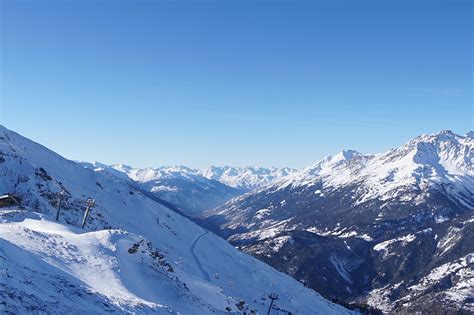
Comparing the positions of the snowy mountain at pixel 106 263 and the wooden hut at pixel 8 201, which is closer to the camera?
the snowy mountain at pixel 106 263

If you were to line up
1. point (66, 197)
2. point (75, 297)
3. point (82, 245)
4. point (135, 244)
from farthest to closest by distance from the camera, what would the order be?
1. point (66, 197)
2. point (135, 244)
3. point (82, 245)
4. point (75, 297)

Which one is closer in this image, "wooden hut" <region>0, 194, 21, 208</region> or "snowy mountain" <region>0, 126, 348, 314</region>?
"snowy mountain" <region>0, 126, 348, 314</region>

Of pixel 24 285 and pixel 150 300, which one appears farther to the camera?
pixel 150 300

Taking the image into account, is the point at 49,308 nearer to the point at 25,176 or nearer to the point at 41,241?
the point at 41,241

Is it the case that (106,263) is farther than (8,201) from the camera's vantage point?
No

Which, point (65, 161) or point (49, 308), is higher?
point (65, 161)

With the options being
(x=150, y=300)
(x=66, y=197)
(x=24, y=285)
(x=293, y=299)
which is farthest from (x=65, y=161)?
(x=24, y=285)

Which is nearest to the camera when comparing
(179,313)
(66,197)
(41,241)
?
(179,313)

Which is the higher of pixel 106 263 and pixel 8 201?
pixel 8 201
